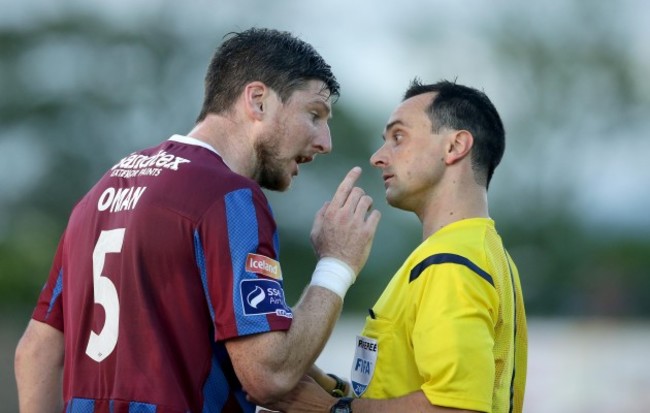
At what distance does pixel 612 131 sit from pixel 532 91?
2.52m

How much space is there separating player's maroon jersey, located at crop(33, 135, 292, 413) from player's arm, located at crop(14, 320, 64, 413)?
305mm

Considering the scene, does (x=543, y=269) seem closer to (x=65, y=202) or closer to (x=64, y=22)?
(x=65, y=202)

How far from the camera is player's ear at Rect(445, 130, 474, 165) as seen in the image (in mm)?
4652

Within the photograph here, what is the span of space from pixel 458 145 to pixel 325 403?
122cm

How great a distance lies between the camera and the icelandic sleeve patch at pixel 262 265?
12.7 ft

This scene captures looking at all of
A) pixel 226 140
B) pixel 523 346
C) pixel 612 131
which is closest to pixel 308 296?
pixel 226 140

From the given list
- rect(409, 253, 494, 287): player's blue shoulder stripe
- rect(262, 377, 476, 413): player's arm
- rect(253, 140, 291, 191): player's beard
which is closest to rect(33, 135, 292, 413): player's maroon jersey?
rect(262, 377, 476, 413): player's arm

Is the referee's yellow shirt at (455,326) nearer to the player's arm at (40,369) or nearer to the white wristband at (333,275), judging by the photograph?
the white wristband at (333,275)

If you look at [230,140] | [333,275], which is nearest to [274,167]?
[230,140]

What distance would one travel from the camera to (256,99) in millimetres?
4391

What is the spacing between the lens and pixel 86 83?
1267 inches

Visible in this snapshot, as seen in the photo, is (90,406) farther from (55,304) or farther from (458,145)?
(458,145)

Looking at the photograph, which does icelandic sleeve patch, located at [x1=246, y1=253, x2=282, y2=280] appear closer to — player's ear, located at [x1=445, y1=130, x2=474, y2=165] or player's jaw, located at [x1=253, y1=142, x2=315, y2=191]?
player's jaw, located at [x1=253, y1=142, x2=315, y2=191]

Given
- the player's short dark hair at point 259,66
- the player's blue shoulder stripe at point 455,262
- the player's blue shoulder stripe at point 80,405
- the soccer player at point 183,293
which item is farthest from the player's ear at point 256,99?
the player's blue shoulder stripe at point 80,405
